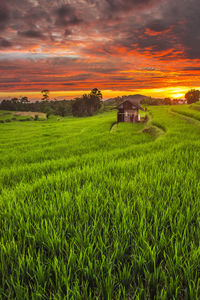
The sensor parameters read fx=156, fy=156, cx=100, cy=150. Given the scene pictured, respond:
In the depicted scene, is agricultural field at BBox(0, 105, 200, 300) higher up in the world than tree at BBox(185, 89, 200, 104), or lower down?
lower down

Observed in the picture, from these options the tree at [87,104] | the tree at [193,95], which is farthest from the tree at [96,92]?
the tree at [193,95]

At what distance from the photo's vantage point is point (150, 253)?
116 centimetres

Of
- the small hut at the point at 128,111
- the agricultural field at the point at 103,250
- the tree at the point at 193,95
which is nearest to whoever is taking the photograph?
the agricultural field at the point at 103,250

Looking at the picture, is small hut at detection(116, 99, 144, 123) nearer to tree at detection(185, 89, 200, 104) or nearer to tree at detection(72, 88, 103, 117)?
tree at detection(72, 88, 103, 117)

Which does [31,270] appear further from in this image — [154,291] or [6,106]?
[6,106]

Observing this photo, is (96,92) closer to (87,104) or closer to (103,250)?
(87,104)

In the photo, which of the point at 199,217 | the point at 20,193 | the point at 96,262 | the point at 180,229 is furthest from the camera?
the point at 20,193

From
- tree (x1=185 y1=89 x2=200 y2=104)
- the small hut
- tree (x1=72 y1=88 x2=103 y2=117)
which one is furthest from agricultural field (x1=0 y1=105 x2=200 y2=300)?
tree (x1=185 y1=89 x2=200 y2=104)

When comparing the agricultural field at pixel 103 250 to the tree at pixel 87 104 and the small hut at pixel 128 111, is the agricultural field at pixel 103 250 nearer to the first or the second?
the small hut at pixel 128 111

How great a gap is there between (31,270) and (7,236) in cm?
53

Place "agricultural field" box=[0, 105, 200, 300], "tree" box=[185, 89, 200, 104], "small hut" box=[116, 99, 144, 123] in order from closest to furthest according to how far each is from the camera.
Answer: "agricultural field" box=[0, 105, 200, 300] → "small hut" box=[116, 99, 144, 123] → "tree" box=[185, 89, 200, 104]

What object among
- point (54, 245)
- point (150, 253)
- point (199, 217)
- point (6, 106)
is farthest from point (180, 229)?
point (6, 106)

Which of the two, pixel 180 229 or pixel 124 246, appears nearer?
pixel 124 246

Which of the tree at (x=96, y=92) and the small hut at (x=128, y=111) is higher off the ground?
the tree at (x=96, y=92)
